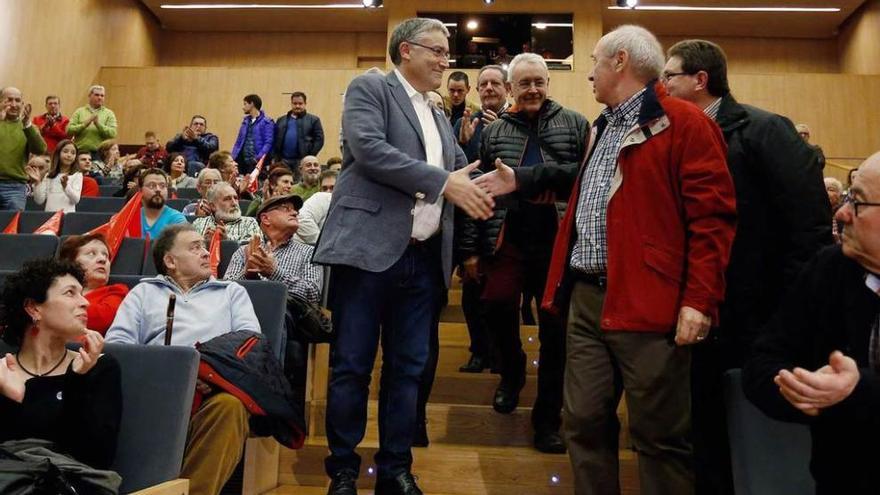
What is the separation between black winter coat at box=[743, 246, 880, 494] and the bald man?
5.29 metres

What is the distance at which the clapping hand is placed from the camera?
5.24 feet

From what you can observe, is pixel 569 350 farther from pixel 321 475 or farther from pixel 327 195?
pixel 327 195

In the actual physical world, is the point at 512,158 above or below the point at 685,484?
above

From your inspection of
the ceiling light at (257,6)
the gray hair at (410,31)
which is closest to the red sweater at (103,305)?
the gray hair at (410,31)

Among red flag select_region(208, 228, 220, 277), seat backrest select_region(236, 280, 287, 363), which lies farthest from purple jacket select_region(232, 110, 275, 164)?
seat backrest select_region(236, 280, 287, 363)

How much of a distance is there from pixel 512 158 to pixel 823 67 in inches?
373

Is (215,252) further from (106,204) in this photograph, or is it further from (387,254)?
(106,204)

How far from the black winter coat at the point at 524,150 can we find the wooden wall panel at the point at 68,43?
23.3 ft

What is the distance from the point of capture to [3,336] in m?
1.79

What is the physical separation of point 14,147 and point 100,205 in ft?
3.13

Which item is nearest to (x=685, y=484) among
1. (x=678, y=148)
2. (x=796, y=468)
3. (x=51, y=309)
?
(x=796, y=468)

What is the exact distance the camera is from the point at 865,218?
1166 millimetres

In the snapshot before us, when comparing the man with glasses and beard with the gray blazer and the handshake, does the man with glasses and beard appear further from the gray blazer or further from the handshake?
A: the handshake

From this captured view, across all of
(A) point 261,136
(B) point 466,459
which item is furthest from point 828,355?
(A) point 261,136
